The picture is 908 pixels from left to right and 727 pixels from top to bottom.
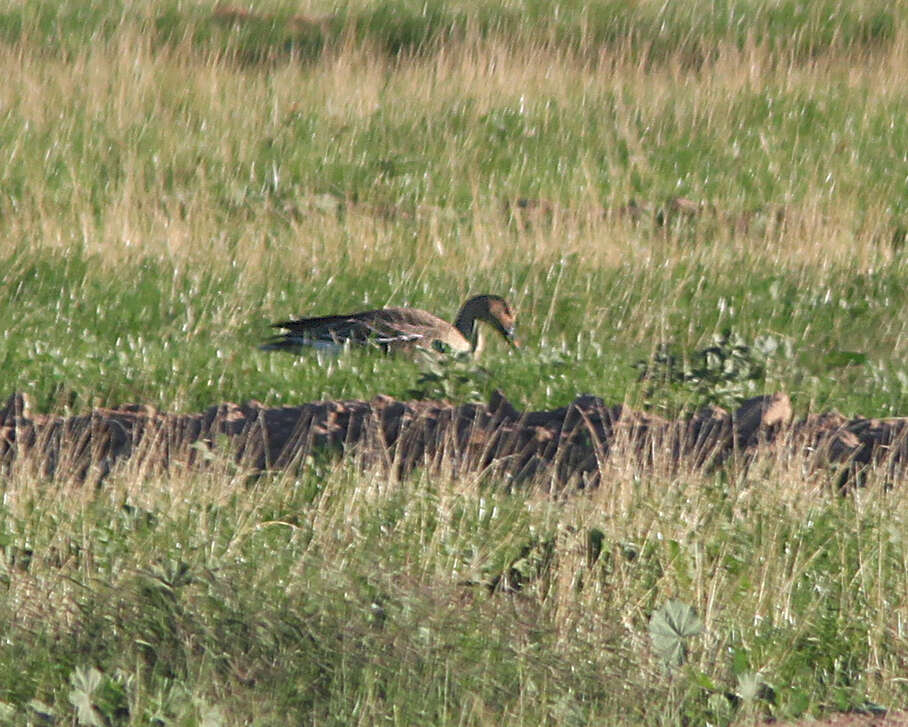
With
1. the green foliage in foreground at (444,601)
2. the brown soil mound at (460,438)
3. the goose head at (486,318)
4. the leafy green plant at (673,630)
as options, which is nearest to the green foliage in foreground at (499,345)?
the goose head at (486,318)

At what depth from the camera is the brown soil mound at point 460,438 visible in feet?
21.3

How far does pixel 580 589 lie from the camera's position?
534 centimetres

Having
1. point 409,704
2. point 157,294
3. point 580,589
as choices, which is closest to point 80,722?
point 409,704

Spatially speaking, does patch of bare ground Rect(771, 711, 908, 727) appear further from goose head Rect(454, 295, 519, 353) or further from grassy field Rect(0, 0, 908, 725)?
goose head Rect(454, 295, 519, 353)

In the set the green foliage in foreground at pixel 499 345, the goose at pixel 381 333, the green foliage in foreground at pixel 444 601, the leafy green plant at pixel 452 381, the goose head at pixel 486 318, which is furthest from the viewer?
the goose head at pixel 486 318

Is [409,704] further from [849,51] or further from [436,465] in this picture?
[849,51]

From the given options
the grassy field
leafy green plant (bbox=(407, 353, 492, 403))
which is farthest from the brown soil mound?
leafy green plant (bbox=(407, 353, 492, 403))

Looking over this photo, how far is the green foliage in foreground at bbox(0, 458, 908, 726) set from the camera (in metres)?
4.39

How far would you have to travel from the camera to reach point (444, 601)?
4.73m

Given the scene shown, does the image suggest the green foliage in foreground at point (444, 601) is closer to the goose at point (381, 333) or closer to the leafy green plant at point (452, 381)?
the leafy green plant at point (452, 381)

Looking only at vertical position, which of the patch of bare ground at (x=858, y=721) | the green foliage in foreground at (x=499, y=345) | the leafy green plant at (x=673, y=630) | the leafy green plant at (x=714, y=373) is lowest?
the green foliage in foreground at (x=499, y=345)

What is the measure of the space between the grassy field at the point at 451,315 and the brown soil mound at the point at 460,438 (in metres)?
0.27

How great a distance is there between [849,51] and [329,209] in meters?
7.74

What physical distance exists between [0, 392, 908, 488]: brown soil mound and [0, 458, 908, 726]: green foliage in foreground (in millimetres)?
276
